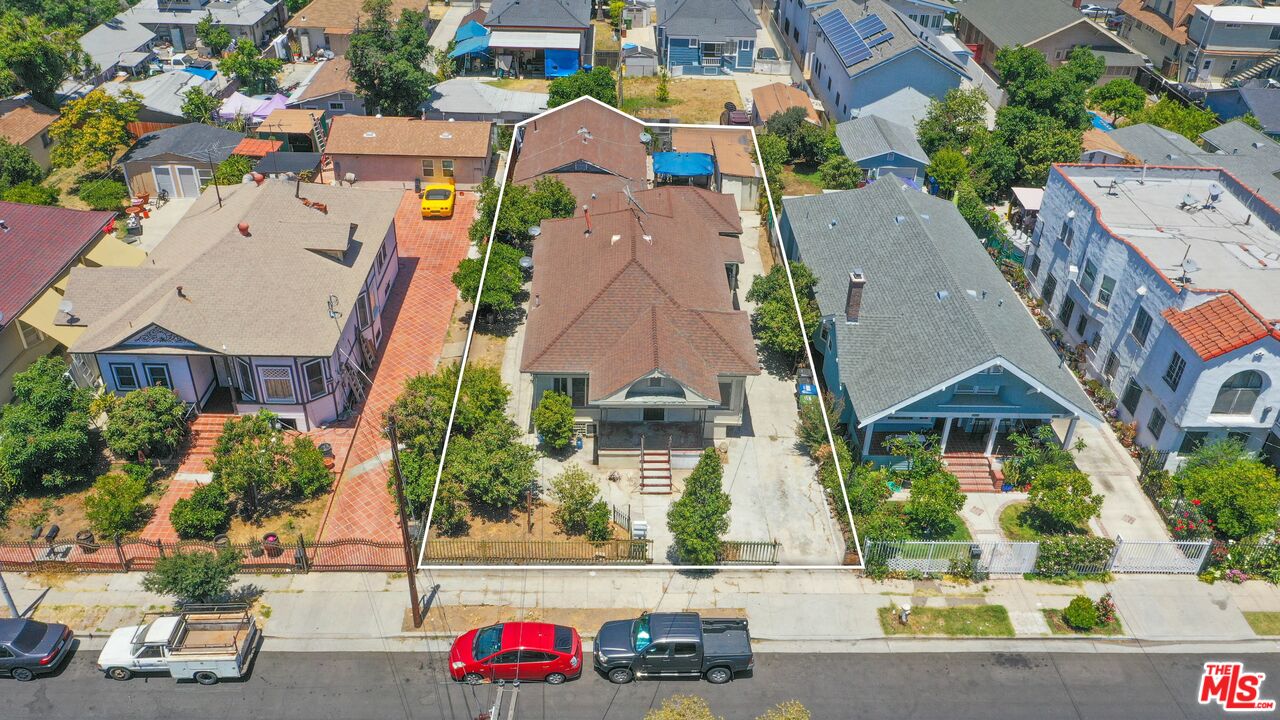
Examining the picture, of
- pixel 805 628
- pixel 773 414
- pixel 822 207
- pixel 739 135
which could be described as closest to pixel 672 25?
pixel 739 135

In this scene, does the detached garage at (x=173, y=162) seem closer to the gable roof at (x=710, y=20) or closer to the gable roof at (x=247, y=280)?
the gable roof at (x=247, y=280)

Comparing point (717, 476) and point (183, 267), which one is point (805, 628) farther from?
point (183, 267)

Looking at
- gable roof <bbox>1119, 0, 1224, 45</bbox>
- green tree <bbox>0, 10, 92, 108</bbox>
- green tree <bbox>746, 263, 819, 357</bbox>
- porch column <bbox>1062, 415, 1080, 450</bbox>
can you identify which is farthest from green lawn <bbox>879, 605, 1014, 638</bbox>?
gable roof <bbox>1119, 0, 1224, 45</bbox>

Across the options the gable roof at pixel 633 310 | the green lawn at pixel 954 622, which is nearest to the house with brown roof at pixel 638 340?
the gable roof at pixel 633 310

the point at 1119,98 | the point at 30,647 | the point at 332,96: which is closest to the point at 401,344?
the point at 30,647

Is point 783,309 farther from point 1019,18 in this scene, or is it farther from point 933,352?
point 1019,18

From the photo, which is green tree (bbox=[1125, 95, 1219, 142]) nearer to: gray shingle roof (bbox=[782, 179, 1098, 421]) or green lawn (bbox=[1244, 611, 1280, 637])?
gray shingle roof (bbox=[782, 179, 1098, 421])
